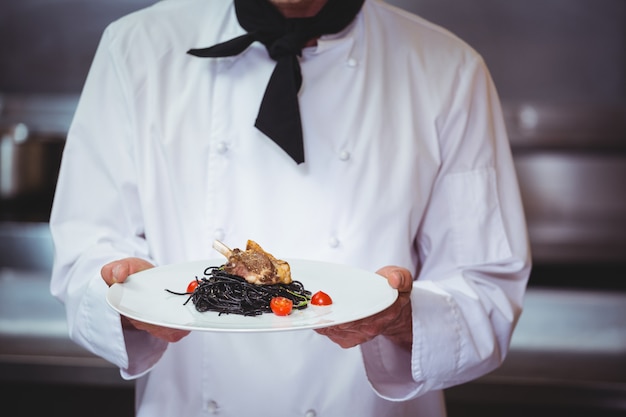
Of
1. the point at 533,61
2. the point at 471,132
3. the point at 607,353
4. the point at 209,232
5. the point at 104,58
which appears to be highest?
the point at 104,58

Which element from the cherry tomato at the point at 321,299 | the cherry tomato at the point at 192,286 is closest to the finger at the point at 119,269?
the cherry tomato at the point at 192,286

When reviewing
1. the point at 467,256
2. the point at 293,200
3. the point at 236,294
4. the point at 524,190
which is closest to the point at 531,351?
the point at 524,190

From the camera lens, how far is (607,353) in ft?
9.58

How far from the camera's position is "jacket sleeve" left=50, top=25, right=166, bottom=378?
5.47 feet

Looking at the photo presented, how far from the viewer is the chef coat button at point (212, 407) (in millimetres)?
1750

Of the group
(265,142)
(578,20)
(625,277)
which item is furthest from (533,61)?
(265,142)

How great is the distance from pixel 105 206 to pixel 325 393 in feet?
2.19

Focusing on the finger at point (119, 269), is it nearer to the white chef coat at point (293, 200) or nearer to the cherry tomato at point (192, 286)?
the cherry tomato at point (192, 286)

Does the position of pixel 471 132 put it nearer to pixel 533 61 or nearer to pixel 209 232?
pixel 209 232

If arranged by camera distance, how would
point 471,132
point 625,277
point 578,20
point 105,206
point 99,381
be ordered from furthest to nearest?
1. point 578,20
2. point 625,277
3. point 99,381
4. point 471,132
5. point 105,206

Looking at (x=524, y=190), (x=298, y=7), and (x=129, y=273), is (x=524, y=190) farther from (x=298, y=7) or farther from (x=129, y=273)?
(x=129, y=273)

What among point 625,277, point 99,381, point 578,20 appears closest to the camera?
point 99,381

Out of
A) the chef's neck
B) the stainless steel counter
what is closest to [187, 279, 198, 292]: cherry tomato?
the chef's neck

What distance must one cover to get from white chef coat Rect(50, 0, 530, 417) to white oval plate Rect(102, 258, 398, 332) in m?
0.28
